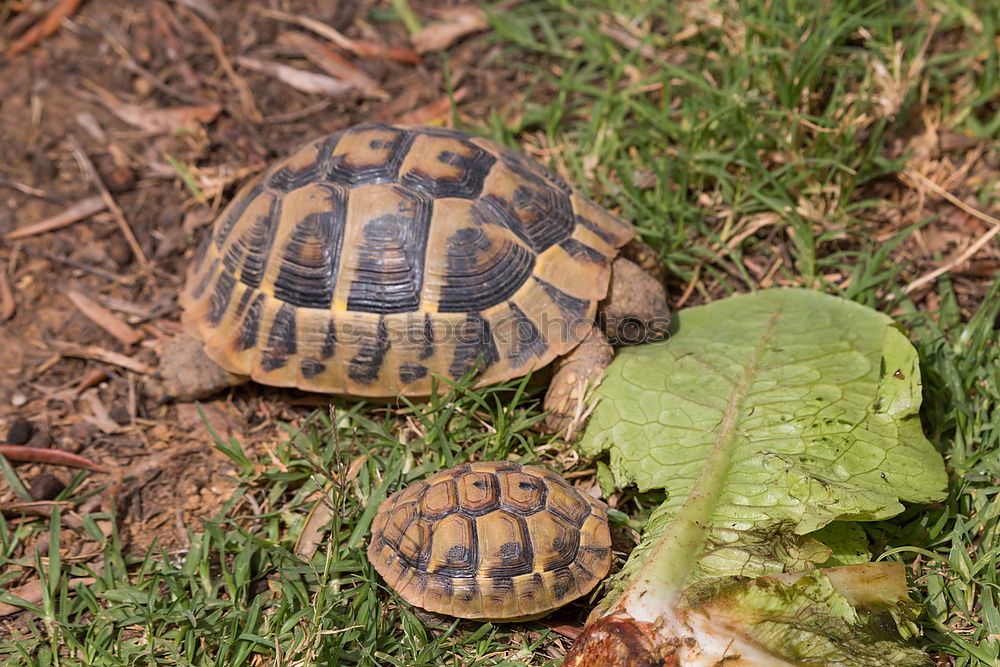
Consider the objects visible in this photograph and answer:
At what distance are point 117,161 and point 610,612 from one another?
4.12 meters

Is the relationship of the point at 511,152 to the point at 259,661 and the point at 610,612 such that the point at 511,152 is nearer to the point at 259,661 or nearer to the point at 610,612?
the point at 610,612

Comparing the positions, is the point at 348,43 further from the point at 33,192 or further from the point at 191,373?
the point at 191,373

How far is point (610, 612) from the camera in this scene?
273 centimetres

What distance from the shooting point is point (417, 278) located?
3621 millimetres

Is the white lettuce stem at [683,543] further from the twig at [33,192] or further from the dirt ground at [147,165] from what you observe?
the twig at [33,192]

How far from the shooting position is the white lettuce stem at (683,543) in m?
2.73

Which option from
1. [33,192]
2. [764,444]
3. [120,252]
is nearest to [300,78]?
[120,252]

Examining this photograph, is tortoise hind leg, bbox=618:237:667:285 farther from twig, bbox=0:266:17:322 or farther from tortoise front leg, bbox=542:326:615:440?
twig, bbox=0:266:17:322

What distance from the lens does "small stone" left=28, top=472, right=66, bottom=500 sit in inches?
144

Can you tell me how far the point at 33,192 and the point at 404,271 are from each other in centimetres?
275

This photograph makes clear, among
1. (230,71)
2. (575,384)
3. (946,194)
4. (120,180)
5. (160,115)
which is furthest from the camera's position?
(230,71)

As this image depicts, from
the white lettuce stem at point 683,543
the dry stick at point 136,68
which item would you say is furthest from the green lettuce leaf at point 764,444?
the dry stick at point 136,68

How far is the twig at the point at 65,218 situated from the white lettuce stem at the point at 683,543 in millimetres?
3834

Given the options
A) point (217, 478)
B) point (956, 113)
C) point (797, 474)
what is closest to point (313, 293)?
point (217, 478)
